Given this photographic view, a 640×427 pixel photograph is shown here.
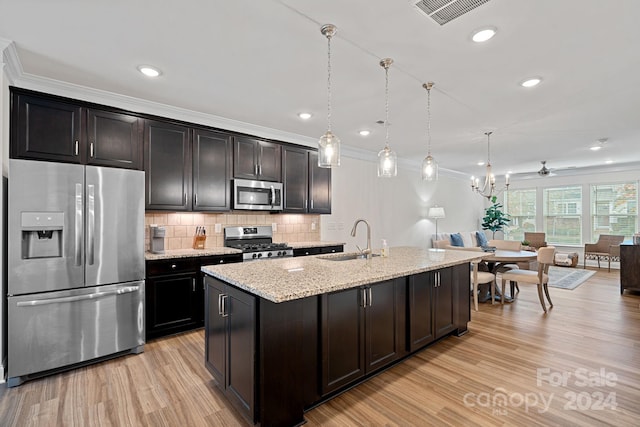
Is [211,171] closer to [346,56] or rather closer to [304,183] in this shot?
[304,183]

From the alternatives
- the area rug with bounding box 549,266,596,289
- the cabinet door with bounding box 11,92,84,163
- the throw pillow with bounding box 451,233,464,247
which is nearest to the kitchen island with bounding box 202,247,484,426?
the cabinet door with bounding box 11,92,84,163

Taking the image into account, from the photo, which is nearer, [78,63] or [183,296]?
[78,63]

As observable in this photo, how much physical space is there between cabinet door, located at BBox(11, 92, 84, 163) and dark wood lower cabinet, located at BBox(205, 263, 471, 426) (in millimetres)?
1999

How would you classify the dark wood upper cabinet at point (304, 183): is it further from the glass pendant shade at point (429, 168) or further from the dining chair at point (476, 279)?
the dining chair at point (476, 279)

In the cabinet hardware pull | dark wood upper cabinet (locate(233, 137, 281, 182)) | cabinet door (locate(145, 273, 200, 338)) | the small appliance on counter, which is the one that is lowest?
cabinet door (locate(145, 273, 200, 338))

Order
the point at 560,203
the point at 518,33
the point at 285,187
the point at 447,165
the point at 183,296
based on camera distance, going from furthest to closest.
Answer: the point at 560,203
the point at 447,165
the point at 285,187
the point at 183,296
the point at 518,33

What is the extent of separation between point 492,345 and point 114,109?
4.57 metres

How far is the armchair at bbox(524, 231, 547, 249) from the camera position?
8.61 meters

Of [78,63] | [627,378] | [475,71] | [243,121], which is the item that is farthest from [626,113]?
[78,63]

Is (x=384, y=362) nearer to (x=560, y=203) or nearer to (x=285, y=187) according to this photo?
(x=285, y=187)

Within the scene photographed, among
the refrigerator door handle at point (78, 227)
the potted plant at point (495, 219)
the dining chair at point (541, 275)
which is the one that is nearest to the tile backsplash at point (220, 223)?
the refrigerator door handle at point (78, 227)

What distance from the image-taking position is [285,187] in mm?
4641

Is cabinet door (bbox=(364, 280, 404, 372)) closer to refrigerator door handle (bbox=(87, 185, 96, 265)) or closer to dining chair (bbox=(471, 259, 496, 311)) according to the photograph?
dining chair (bbox=(471, 259, 496, 311))

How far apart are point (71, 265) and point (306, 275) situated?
209cm
